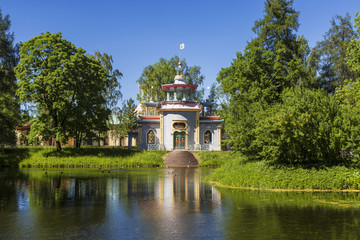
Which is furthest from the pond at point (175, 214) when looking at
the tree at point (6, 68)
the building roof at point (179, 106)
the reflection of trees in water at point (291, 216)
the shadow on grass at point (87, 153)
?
the building roof at point (179, 106)

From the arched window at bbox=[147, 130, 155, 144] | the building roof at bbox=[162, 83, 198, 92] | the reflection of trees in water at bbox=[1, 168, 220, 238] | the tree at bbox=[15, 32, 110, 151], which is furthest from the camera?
the arched window at bbox=[147, 130, 155, 144]

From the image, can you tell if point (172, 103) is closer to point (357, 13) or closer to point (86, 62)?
point (86, 62)

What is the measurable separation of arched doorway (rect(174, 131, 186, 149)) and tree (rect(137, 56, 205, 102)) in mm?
12981

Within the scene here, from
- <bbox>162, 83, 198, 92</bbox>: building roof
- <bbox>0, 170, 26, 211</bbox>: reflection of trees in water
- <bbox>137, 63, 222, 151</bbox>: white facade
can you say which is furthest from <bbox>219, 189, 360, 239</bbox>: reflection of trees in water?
<bbox>162, 83, 198, 92</bbox>: building roof

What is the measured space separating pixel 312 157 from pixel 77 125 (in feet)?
90.4

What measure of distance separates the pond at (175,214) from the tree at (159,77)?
143 ft

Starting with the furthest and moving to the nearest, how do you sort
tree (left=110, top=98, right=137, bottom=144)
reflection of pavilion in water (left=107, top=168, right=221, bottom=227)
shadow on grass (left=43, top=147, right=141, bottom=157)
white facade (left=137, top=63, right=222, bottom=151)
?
tree (left=110, top=98, right=137, bottom=144) < white facade (left=137, top=63, right=222, bottom=151) < shadow on grass (left=43, top=147, right=141, bottom=157) < reflection of pavilion in water (left=107, top=168, right=221, bottom=227)

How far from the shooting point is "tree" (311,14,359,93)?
1454 inches

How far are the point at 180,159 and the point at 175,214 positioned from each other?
28.9m

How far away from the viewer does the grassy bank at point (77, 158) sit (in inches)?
1457

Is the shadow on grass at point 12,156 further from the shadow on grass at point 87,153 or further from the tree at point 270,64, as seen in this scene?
the tree at point 270,64

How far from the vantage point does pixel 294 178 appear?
18312 mm

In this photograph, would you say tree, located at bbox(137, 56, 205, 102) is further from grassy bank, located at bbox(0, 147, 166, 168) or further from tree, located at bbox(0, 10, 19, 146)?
tree, located at bbox(0, 10, 19, 146)

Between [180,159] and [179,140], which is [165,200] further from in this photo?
[179,140]
